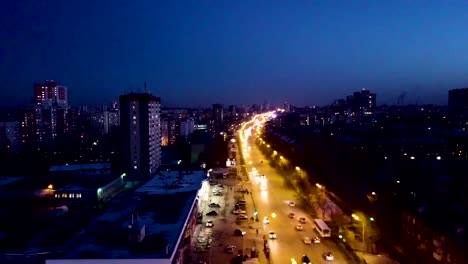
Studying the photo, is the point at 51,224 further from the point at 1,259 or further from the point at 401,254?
the point at 401,254

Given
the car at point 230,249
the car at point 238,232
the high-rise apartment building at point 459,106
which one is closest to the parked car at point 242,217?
the car at point 238,232

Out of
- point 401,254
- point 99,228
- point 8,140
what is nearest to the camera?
point 99,228

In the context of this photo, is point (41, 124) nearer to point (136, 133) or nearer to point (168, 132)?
point (168, 132)

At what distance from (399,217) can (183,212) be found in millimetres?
2447

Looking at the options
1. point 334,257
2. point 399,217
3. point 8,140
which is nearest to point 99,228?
point 334,257

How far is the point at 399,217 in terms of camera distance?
5191 mm

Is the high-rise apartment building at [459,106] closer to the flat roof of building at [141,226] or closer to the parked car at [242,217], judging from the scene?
the parked car at [242,217]

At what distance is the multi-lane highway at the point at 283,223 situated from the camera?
193 inches

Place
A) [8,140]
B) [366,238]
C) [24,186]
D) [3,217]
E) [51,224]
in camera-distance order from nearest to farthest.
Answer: [366,238] → [51,224] → [3,217] → [24,186] → [8,140]

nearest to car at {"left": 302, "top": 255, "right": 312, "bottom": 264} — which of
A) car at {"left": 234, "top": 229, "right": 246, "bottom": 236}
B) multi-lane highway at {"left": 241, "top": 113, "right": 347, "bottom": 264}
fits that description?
multi-lane highway at {"left": 241, "top": 113, "right": 347, "bottom": 264}

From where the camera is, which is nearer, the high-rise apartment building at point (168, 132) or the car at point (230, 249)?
the car at point (230, 249)

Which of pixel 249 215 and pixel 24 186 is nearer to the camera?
pixel 249 215

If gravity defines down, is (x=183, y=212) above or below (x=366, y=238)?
above

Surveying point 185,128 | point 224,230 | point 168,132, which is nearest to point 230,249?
point 224,230
